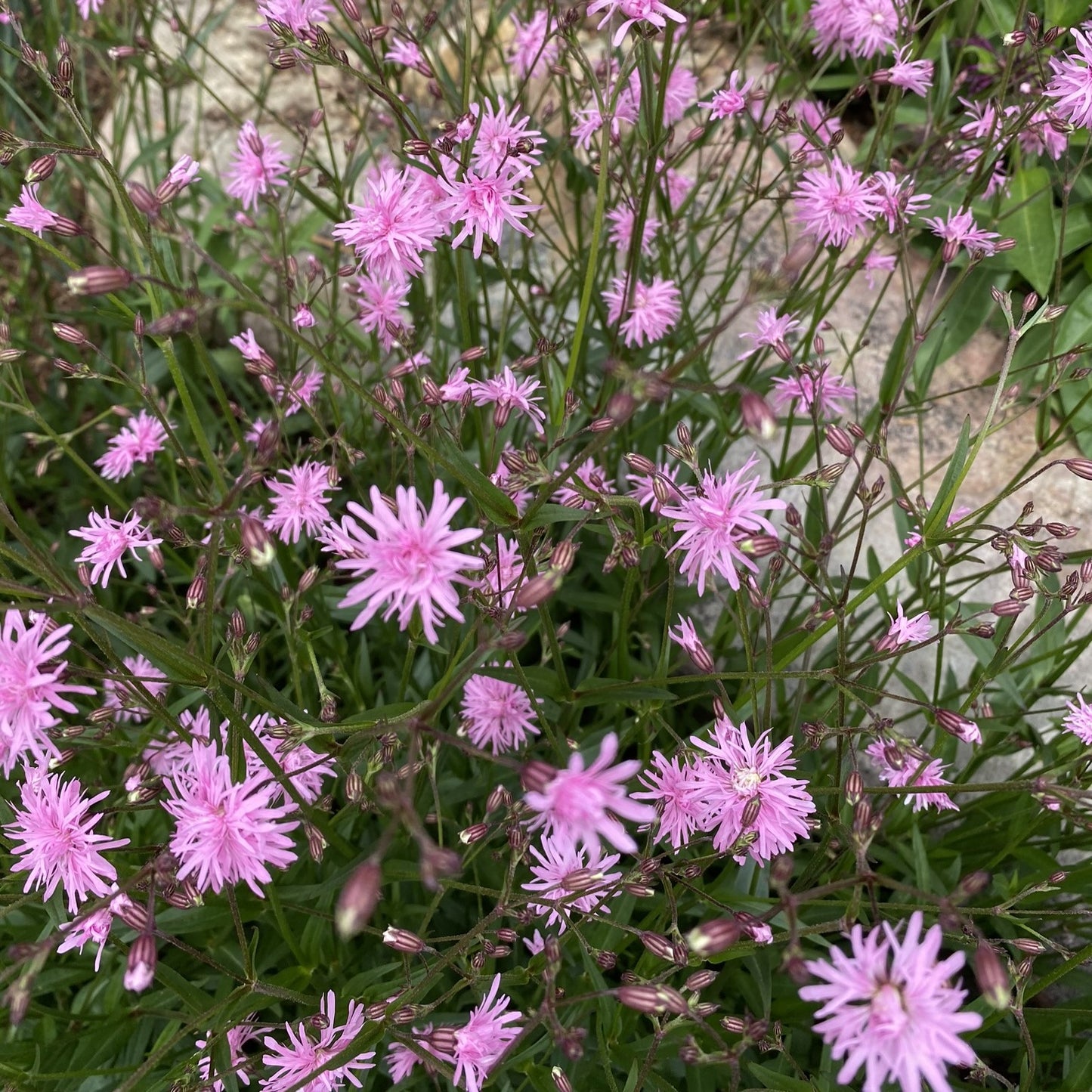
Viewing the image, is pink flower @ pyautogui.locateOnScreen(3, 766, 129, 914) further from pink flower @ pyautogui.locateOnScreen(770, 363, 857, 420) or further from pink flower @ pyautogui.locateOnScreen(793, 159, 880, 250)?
pink flower @ pyautogui.locateOnScreen(793, 159, 880, 250)

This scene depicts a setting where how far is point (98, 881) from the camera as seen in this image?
6.46 feet

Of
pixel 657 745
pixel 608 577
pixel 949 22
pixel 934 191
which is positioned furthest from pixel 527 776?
pixel 949 22

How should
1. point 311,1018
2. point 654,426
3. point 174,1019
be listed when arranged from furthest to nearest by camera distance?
1. point 654,426
2. point 174,1019
3. point 311,1018

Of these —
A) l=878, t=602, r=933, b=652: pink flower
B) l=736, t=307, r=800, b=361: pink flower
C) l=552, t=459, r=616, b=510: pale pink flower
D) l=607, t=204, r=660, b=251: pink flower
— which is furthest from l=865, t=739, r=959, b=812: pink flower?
l=607, t=204, r=660, b=251: pink flower

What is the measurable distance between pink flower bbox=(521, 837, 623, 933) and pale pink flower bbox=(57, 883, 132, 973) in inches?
30.8

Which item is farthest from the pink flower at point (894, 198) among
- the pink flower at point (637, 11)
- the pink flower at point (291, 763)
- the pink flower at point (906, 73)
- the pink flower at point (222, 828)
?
the pink flower at point (222, 828)

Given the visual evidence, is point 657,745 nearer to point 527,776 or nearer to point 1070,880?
point 1070,880

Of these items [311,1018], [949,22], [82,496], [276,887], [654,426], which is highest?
[949,22]

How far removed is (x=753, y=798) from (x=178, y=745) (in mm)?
1419

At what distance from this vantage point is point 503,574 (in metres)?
2.27

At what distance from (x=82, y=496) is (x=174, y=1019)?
2.33 meters

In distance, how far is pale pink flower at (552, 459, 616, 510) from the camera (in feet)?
6.86

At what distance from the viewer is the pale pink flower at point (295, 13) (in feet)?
8.06

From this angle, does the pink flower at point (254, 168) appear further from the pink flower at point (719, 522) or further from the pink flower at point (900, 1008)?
the pink flower at point (900, 1008)
